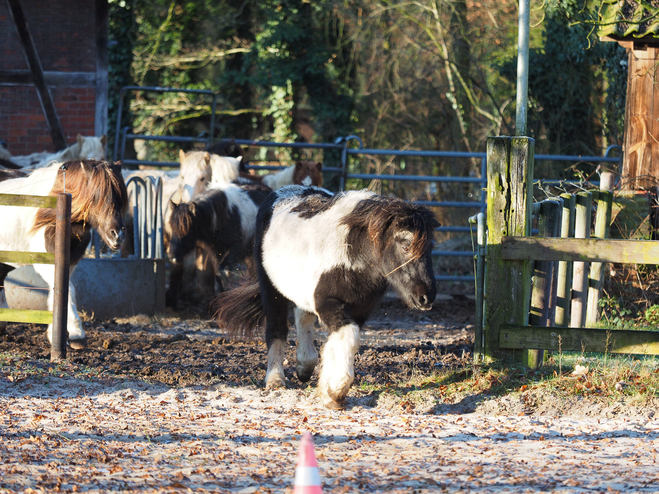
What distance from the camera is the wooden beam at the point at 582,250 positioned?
17.6ft

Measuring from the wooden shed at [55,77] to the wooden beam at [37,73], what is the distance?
0.02 m

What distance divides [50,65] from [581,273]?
10.1 meters

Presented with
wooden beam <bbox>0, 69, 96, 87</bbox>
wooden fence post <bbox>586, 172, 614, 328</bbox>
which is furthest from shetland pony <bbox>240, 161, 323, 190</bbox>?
wooden fence post <bbox>586, 172, 614, 328</bbox>

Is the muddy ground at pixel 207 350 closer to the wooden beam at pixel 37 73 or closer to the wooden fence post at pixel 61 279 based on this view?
the wooden fence post at pixel 61 279

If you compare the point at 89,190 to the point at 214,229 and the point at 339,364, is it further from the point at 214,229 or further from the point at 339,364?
the point at 339,364

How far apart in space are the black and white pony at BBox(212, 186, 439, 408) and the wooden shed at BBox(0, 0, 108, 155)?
8.68 m

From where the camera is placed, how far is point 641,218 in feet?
27.3

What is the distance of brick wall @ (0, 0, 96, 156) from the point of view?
13.1 metres

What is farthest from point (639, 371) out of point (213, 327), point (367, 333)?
point (213, 327)

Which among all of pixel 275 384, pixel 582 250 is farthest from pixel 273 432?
pixel 582 250

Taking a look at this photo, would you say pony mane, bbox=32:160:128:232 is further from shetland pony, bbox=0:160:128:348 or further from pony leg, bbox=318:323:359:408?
pony leg, bbox=318:323:359:408

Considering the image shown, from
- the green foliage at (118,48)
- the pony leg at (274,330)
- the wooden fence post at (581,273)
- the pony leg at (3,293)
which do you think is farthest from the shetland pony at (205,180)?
the wooden fence post at (581,273)

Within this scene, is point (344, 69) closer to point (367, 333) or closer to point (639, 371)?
point (367, 333)

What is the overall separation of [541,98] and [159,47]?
12.7 m
